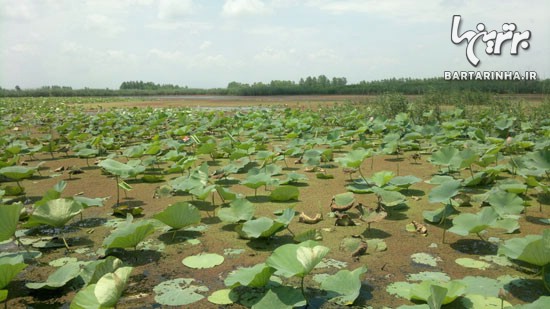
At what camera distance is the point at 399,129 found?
732 centimetres

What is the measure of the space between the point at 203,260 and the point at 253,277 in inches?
26.0

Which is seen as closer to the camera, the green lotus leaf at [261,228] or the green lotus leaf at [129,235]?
the green lotus leaf at [129,235]

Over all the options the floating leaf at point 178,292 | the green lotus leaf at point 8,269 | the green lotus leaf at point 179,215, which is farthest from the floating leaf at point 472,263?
the green lotus leaf at point 8,269

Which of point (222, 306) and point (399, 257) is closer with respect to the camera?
point (222, 306)

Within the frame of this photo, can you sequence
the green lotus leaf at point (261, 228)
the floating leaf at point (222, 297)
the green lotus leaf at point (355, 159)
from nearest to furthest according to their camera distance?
the floating leaf at point (222, 297)
the green lotus leaf at point (261, 228)
the green lotus leaf at point (355, 159)

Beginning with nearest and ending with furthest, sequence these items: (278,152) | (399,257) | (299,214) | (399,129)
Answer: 1. (399,257)
2. (299,214)
3. (278,152)
4. (399,129)

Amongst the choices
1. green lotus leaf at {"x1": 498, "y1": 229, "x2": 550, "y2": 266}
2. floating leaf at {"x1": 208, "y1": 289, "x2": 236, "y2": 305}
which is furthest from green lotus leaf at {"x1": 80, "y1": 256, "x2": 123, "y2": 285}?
green lotus leaf at {"x1": 498, "y1": 229, "x2": 550, "y2": 266}

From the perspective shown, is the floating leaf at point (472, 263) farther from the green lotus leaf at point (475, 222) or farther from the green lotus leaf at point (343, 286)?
the green lotus leaf at point (343, 286)

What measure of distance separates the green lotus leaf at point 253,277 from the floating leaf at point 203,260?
43 centimetres

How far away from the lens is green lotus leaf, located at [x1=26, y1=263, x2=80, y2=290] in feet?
6.92

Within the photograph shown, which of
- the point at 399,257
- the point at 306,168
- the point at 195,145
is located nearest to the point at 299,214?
the point at 399,257

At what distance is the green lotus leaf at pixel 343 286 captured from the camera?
2.02 m

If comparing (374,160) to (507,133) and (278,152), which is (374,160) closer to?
(278,152)

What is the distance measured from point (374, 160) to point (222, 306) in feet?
12.8
